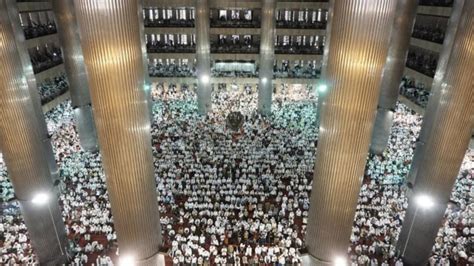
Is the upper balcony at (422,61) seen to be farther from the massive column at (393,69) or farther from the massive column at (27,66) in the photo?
the massive column at (27,66)

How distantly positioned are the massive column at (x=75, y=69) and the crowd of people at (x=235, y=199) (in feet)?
4.79

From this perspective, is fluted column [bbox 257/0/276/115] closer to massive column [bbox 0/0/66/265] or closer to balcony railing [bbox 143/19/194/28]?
balcony railing [bbox 143/19/194/28]

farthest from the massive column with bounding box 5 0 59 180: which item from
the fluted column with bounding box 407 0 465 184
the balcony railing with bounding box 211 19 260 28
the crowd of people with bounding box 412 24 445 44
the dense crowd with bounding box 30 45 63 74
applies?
the crowd of people with bounding box 412 24 445 44

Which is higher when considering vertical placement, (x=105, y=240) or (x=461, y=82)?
(x=461, y=82)

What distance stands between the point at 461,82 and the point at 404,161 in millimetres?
12952

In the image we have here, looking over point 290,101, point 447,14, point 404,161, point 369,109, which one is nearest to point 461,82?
point 369,109

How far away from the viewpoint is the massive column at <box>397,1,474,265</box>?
38.0 feet

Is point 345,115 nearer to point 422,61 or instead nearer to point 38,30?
point 422,61

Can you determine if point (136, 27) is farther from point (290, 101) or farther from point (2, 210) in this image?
point (290, 101)

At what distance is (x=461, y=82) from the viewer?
1166 centimetres

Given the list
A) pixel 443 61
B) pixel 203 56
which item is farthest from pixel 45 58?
pixel 443 61

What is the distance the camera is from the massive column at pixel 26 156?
12.3 m

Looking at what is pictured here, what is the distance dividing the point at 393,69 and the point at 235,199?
12789mm

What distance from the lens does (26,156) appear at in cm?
1312
